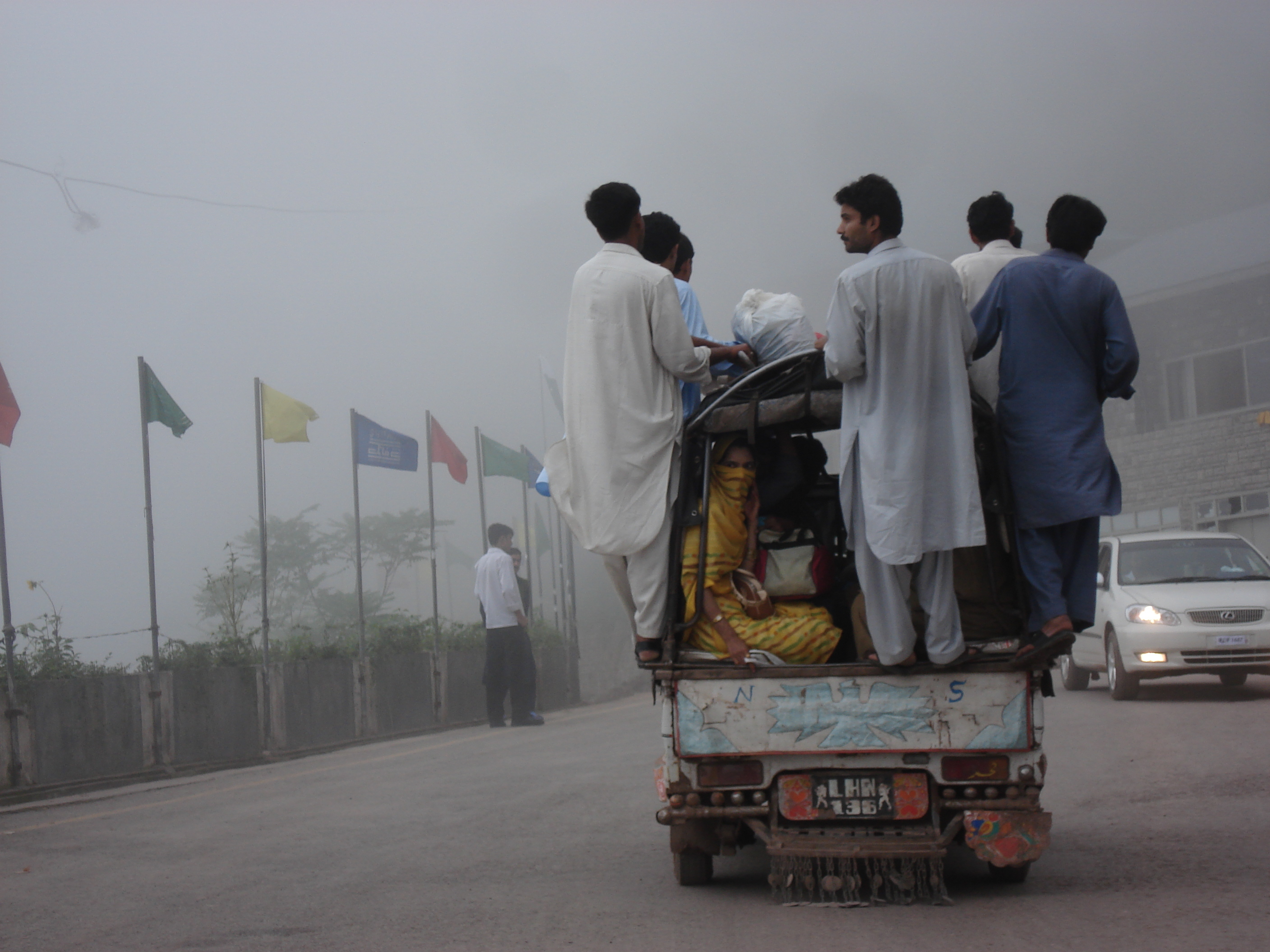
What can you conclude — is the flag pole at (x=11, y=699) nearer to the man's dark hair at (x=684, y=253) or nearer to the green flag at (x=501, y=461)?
the man's dark hair at (x=684, y=253)

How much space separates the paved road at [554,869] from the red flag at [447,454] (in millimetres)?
9571

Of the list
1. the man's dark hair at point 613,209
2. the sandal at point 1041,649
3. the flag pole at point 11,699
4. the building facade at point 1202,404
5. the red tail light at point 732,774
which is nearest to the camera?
the sandal at point 1041,649

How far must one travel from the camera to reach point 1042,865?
18.1 feet

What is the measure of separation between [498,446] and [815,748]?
1675 centimetres

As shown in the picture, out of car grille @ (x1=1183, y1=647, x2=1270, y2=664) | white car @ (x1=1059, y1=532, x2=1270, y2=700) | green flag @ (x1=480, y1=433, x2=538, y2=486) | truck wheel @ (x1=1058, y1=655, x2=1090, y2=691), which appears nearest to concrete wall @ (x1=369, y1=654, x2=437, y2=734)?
green flag @ (x1=480, y1=433, x2=538, y2=486)

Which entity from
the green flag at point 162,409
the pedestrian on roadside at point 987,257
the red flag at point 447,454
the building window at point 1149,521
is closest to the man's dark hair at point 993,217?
the pedestrian on roadside at point 987,257

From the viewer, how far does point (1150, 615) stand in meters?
12.8

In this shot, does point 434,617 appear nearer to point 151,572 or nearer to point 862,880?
point 151,572

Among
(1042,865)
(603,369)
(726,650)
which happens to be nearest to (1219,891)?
(1042,865)

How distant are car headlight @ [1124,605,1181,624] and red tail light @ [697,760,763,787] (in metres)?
9.10

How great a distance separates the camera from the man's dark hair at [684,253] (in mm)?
6230

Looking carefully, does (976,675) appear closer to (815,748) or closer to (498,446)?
(815,748)

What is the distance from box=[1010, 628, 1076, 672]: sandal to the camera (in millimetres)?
4617

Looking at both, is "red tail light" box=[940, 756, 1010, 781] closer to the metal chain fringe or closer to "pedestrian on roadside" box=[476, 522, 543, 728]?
the metal chain fringe
